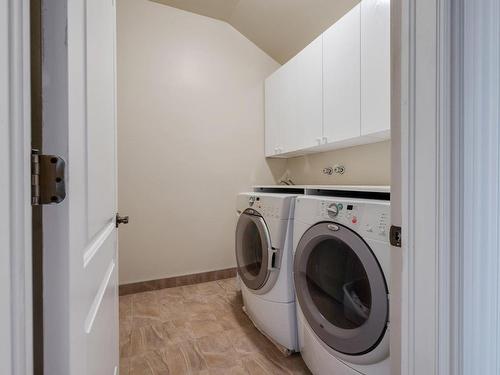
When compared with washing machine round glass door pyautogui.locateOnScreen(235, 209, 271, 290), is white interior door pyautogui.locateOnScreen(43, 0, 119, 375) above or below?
above

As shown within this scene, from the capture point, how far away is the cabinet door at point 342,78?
1.53 meters

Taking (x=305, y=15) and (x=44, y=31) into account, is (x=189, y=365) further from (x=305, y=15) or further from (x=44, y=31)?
(x=305, y=15)

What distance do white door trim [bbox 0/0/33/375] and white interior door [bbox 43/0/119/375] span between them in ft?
0.13

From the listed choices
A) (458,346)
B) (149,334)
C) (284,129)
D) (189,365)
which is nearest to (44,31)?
(458,346)

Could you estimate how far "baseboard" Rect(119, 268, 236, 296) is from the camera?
85.7 inches

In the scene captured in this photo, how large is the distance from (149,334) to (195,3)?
2671 mm

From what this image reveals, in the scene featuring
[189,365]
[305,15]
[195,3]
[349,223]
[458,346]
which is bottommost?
[189,365]

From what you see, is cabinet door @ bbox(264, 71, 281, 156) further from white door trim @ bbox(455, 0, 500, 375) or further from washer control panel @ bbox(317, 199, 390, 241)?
white door trim @ bbox(455, 0, 500, 375)

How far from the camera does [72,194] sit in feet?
1.38

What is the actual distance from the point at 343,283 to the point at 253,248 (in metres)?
0.77

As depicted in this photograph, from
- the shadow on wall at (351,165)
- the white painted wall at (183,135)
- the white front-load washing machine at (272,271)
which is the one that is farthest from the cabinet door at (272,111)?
the white front-load washing machine at (272,271)

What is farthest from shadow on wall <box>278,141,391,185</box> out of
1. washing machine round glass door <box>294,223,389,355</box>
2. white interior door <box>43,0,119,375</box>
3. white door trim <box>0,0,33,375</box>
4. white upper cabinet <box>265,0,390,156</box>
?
white door trim <box>0,0,33,375</box>

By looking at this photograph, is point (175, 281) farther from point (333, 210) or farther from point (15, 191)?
point (15, 191)

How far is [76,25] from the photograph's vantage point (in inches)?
17.9
